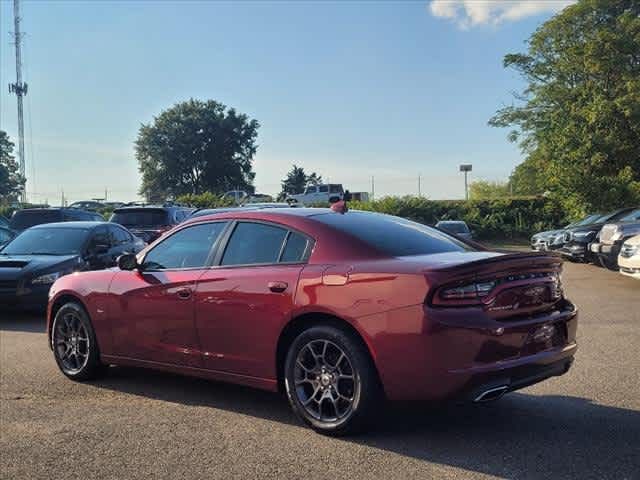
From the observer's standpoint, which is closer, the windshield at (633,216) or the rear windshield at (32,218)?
the windshield at (633,216)

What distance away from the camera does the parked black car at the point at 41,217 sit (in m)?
17.0

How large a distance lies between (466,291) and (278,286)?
1.37m

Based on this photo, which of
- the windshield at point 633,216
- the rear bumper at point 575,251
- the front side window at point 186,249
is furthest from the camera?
the rear bumper at point 575,251

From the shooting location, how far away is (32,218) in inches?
688

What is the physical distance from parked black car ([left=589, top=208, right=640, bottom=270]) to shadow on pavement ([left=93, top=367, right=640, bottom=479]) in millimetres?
9967

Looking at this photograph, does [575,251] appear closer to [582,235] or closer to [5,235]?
[582,235]

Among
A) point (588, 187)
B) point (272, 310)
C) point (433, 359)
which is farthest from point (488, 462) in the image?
point (588, 187)

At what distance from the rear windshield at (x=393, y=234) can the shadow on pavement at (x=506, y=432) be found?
3.76 ft

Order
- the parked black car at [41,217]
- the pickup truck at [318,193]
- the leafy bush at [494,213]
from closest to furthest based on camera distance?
1. the parked black car at [41,217]
2. the leafy bush at [494,213]
3. the pickup truck at [318,193]

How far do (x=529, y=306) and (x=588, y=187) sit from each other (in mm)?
25483

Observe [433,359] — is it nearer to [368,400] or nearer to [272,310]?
[368,400]

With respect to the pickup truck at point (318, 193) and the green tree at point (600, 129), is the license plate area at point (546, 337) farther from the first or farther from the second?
the pickup truck at point (318, 193)

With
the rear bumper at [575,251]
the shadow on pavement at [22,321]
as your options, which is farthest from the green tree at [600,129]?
the shadow on pavement at [22,321]

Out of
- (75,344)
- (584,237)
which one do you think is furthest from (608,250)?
(75,344)
